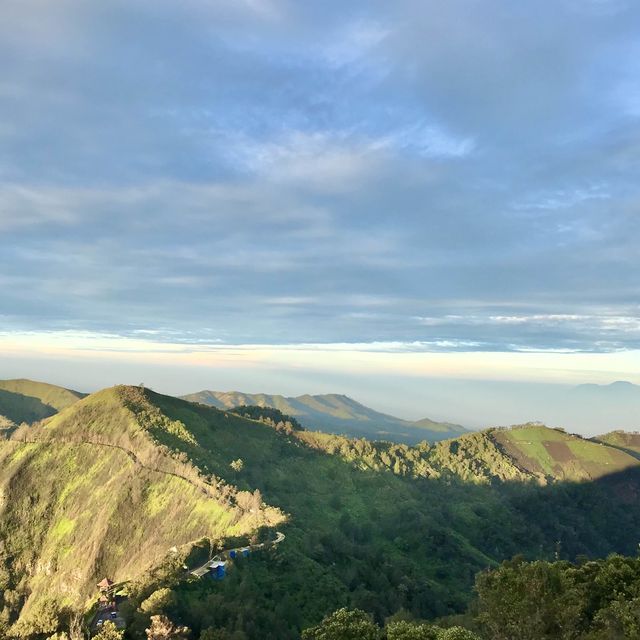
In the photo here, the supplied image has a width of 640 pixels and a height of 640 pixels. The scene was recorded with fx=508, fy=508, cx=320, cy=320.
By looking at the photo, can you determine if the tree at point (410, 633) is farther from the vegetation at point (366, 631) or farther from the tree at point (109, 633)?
the tree at point (109, 633)

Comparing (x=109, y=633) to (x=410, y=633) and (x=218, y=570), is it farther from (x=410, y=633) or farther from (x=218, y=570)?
(x=410, y=633)

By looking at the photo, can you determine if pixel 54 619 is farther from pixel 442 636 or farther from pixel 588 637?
pixel 588 637

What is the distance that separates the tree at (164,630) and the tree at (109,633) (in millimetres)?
4205

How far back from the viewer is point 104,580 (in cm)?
16612

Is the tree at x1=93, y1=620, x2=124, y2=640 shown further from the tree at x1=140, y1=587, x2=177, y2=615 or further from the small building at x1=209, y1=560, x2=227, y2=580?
the small building at x1=209, y1=560, x2=227, y2=580

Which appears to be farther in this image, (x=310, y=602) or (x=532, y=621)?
(x=310, y=602)

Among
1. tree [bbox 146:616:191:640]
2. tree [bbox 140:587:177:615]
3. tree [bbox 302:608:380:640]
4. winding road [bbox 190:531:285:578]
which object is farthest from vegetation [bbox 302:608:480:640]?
winding road [bbox 190:531:285:578]

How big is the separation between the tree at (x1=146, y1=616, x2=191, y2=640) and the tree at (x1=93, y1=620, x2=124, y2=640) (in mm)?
4205

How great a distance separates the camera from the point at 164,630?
75188 millimetres

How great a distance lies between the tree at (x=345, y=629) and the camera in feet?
180

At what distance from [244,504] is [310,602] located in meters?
78.1

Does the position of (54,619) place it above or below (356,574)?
above

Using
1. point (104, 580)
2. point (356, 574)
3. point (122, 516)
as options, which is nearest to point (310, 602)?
point (356, 574)

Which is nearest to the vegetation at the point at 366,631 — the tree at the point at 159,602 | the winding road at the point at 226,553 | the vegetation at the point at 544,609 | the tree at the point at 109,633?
the vegetation at the point at 544,609
